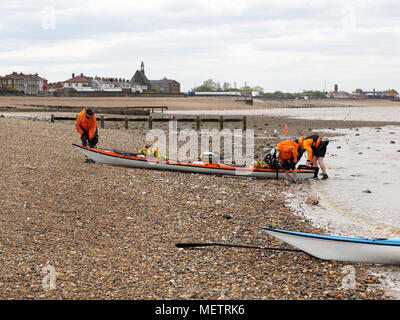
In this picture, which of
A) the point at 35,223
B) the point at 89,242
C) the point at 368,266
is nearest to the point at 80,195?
the point at 35,223

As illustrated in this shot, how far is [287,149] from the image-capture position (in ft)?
46.5

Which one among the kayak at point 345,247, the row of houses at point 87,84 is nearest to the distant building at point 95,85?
the row of houses at point 87,84

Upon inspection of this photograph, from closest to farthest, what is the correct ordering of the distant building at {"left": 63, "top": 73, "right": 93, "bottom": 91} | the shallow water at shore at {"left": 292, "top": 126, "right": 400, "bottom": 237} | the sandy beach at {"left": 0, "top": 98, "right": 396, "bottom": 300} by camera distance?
1. the sandy beach at {"left": 0, "top": 98, "right": 396, "bottom": 300}
2. the shallow water at shore at {"left": 292, "top": 126, "right": 400, "bottom": 237}
3. the distant building at {"left": 63, "top": 73, "right": 93, "bottom": 91}

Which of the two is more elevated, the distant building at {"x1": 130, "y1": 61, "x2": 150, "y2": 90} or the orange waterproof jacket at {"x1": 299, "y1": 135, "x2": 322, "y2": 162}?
the distant building at {"x1": 130, "y1": 61, "x2": 150, "y2": 90}

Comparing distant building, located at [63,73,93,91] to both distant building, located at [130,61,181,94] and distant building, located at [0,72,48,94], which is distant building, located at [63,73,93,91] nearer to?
distant building, located at [0,72,48,94]

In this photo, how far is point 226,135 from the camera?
30.6 metres

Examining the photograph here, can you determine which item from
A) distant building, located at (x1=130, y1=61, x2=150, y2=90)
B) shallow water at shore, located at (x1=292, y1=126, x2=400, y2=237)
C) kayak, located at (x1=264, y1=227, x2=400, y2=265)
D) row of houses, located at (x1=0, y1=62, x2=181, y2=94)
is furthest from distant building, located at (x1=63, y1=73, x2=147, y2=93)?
kayak, located at (x1=264, y1=227, x2=400, y2=265)

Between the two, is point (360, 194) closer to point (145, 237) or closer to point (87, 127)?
point (145, 237)

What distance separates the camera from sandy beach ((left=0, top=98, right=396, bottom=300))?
6.45 metres

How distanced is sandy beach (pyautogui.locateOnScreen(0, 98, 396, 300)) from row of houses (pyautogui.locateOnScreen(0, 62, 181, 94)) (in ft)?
334

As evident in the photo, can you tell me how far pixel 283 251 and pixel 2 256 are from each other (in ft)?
15.6

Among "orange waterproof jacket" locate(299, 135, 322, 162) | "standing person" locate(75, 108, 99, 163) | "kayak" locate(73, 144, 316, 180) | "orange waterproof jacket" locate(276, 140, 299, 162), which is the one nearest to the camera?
"orange waterproof jacket" locate(276, 140, 299, 162)

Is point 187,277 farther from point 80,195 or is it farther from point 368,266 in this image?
point 80,195

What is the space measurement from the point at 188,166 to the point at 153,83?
136 metres
